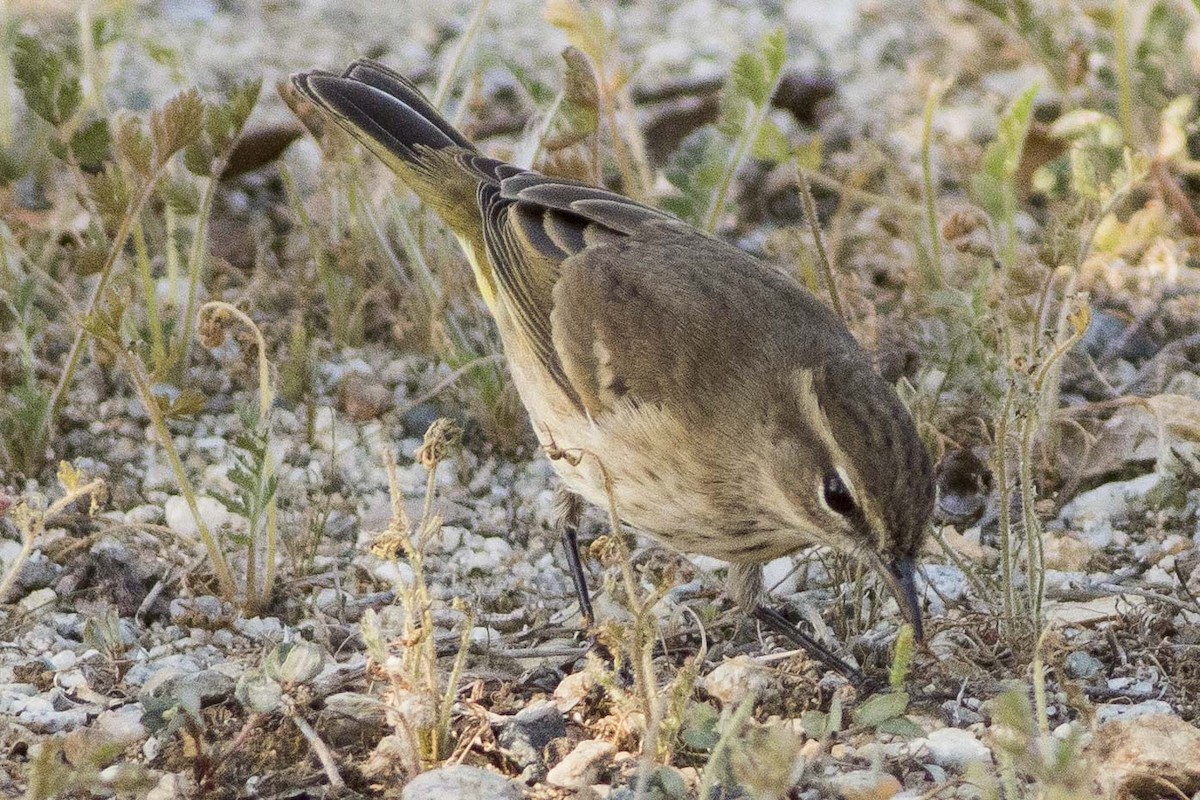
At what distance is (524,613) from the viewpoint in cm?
496

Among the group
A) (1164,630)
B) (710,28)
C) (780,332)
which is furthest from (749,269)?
(710,28)

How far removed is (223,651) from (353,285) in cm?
192

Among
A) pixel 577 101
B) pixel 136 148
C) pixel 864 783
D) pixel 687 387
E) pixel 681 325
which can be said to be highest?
pixel 136 148

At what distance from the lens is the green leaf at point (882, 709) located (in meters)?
3.86

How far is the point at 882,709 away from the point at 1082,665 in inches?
33.0

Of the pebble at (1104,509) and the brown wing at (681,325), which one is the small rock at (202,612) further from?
the pebble at (1104,509)

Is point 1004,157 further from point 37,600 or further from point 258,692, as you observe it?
point 37,600

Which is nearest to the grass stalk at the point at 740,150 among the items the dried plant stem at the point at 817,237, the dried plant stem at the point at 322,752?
the dried plant stem at the point at 817,237

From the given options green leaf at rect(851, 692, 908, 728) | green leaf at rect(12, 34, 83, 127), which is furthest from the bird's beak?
green leaf at rect(12, 34, 83, 127)

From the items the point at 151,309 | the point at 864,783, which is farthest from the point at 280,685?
the point at 151,309

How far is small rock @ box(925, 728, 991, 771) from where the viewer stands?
3.98 meters

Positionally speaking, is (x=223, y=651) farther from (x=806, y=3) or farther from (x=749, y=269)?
(x=806, y=3)

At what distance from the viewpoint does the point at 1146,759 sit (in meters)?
3.70

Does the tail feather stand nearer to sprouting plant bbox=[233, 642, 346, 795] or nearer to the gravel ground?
the gravel ground
